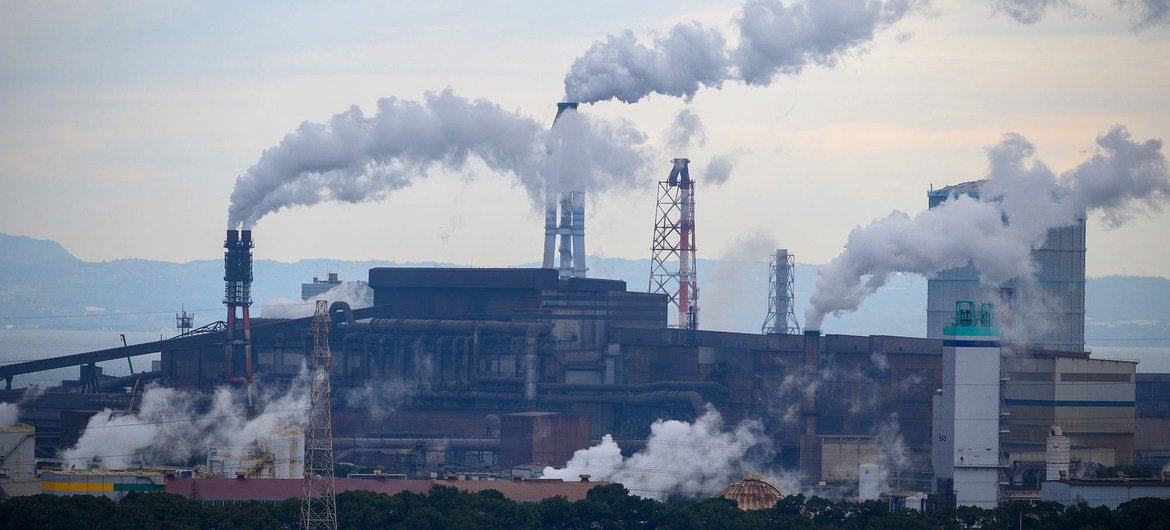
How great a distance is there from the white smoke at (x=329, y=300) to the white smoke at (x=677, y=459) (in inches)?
1252

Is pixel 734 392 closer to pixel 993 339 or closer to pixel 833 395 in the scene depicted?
pixel 833 395

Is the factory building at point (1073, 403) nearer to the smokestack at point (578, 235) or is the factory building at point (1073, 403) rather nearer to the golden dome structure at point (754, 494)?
the golden dome structure at point (754, 494)

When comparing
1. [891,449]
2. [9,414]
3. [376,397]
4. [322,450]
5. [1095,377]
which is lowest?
[891,449]

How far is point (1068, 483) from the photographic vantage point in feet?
257

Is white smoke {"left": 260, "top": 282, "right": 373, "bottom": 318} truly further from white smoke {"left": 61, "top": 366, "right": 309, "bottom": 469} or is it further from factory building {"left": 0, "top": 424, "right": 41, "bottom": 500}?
factory building {"left": 0, "top": 424, "right": 41, "bottom": 500}

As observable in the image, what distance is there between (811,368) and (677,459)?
30.6 feet

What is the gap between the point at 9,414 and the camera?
107750 mm

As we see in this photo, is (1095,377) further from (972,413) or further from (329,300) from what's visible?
(329,300)

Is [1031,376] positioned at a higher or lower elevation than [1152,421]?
higher

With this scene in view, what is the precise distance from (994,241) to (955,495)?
47.5 ft

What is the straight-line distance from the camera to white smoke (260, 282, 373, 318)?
126m

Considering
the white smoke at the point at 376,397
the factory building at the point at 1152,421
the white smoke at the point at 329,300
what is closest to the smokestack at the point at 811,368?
the factory building at the point at 1152,421

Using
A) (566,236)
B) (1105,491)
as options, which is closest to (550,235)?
(566,236)

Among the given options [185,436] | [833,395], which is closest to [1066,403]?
[833,395]
